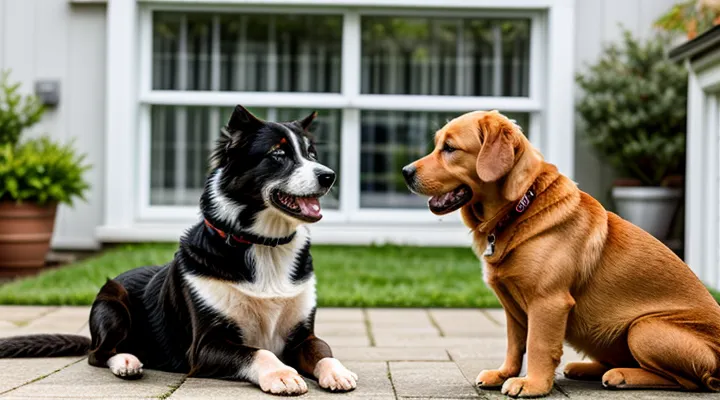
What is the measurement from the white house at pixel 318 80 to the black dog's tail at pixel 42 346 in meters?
5.08

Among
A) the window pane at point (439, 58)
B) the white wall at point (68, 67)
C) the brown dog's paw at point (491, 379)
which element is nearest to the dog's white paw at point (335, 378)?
the brown dog's paw at point (491, 379)

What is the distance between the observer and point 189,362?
3234mm

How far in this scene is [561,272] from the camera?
2.88 m

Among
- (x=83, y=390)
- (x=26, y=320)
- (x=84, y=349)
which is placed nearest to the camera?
→ (x=83, y=390)

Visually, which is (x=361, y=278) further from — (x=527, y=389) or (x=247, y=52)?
(x=527, y=389)

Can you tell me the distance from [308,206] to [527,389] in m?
1.02

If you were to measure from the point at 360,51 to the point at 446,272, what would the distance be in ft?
9.97

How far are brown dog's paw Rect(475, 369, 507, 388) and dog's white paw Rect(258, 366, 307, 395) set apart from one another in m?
0.64

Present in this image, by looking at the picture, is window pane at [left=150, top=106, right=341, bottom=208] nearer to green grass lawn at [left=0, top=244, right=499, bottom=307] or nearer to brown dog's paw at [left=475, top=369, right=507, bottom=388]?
green grass lawn at [left=0, top=244, right=499, bottom=307]

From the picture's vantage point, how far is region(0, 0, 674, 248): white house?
347 inches

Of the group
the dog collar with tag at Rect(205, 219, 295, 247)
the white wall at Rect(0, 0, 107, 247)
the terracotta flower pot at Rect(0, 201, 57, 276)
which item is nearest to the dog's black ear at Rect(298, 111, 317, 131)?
the dog collar with tag at Rect(205, 219, 295, 247)

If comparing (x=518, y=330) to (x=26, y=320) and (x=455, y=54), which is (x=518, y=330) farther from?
(x=455, y=54)

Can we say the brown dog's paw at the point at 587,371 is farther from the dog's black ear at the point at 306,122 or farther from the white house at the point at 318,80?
the white house at the point at 318,80

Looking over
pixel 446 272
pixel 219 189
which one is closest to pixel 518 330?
pixel 219 189
